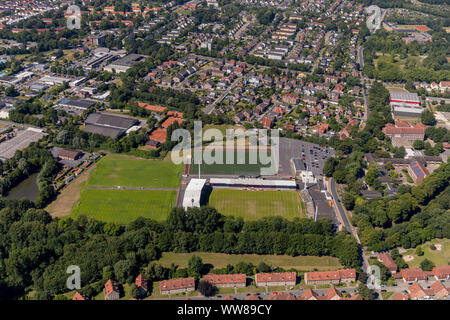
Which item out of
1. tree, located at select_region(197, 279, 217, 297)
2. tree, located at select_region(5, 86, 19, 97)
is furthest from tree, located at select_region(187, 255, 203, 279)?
tree, located at select_region(5, 86, 19, 97)

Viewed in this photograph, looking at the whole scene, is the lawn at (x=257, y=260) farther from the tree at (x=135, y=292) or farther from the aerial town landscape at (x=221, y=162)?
the tree at (x=135, y=292)

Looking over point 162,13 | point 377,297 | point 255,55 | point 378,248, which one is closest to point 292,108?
point 255,55

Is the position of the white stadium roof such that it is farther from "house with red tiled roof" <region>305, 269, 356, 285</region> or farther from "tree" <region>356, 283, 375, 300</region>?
"tree" <region>356, 283, 375, 300</region>

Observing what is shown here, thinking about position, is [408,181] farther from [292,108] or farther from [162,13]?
[162,13]

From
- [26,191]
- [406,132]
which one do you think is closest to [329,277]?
[406,132]

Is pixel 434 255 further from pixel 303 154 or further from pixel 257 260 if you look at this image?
pixel 303 154

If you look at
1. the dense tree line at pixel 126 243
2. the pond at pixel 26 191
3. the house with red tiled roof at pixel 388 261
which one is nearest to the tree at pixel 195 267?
the dense tree line at pixel 126 243
